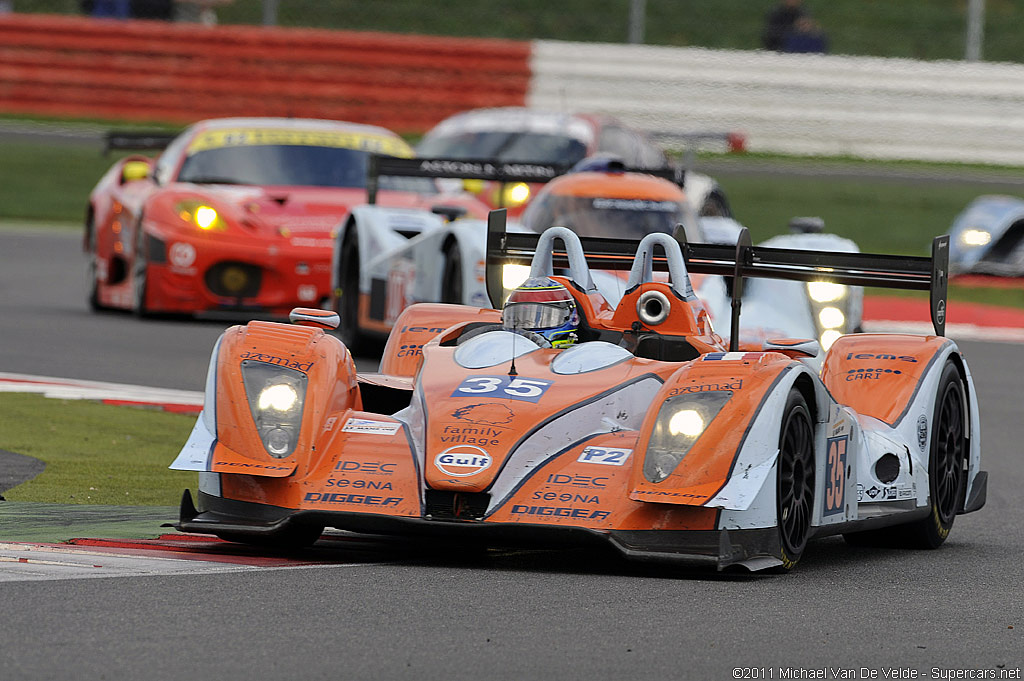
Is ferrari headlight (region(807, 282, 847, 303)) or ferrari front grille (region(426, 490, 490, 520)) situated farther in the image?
ferrari headlight (region(807, 282, 847, 303))

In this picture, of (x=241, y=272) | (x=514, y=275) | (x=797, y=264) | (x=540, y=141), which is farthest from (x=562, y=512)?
(x=540, y=141)

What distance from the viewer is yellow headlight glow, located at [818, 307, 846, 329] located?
11984mm

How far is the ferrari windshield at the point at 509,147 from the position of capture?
17516 mm

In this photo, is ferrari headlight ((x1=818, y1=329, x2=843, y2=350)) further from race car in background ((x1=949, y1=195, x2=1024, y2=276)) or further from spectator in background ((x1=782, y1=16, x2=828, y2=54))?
spectator in background ((x1=782, y1=16, x2=828, y2=54))

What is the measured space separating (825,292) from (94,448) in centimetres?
491


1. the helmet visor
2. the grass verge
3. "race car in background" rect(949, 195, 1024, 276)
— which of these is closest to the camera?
the helmet visor

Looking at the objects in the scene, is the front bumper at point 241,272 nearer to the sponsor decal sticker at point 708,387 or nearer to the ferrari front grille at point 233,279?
the ferrari front grille at point 233,279

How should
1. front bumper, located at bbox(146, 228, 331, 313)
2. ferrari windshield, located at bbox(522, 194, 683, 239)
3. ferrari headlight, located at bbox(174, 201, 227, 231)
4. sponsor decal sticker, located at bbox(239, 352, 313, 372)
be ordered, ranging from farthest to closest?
ferrari headlight, located at bbox(174, 201, 227, 231) → front bumper, located at bbox(146, 228, 331, 313) → ferrari windshield, located at bbox(522, 194, 683, 239) → sponsor decal sticker, located at bbox(239, 352, 313, 372)

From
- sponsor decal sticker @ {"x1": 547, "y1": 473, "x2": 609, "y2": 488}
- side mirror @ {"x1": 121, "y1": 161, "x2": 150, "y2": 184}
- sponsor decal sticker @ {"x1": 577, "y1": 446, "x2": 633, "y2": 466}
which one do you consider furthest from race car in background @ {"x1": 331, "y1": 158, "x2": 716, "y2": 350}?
sponsor decal sticker @ {"x1": 547, "y1": 473, "x2": 609, "y2": 488}

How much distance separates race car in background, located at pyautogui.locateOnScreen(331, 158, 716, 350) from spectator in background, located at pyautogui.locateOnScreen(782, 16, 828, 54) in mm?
12119

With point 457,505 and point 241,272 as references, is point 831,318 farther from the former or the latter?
point 457,505

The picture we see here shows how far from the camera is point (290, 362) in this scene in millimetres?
6766

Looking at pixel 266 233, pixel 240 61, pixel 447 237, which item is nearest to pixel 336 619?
pixel 447 237

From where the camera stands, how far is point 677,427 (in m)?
6.16
